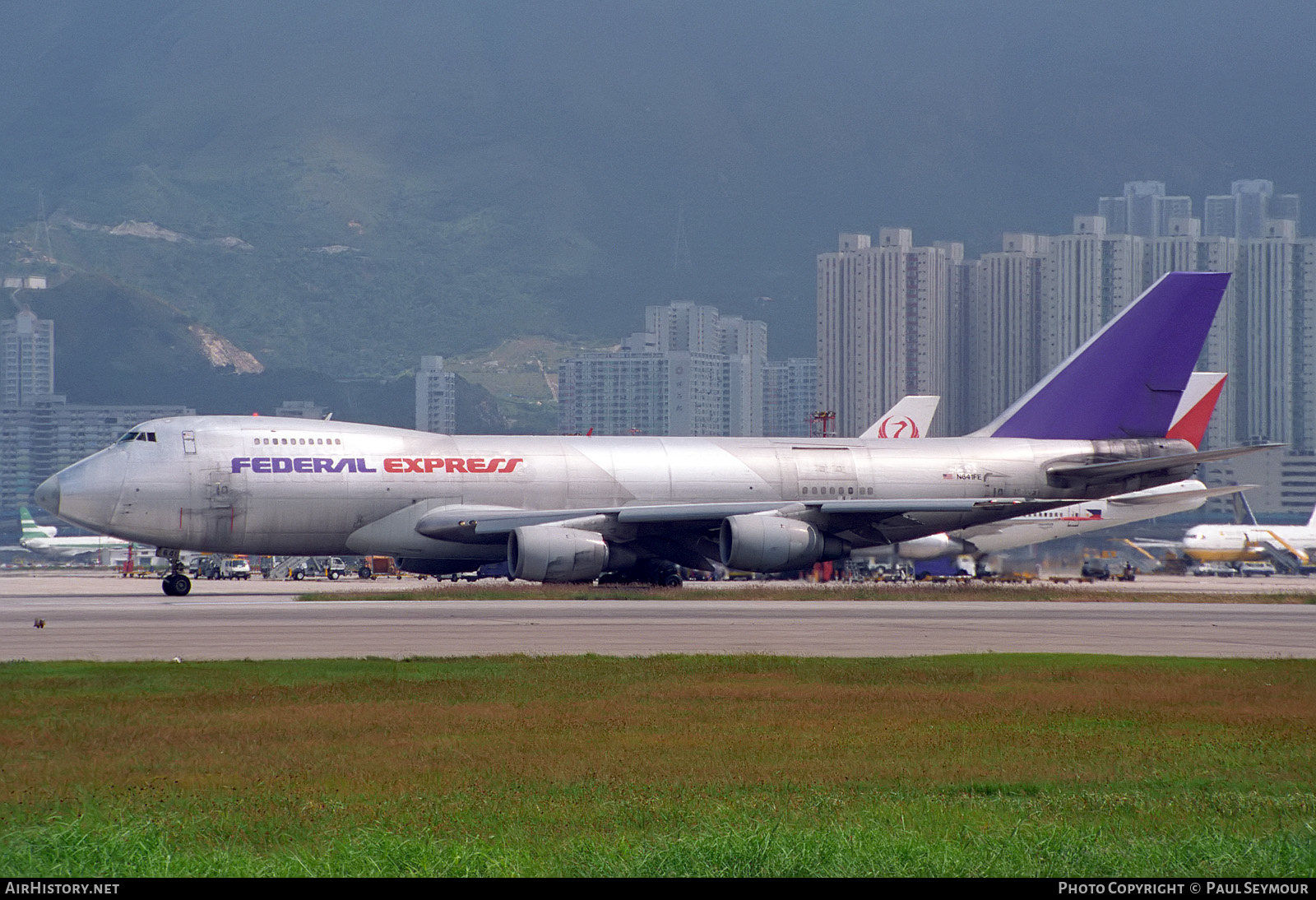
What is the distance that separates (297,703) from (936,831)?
8.71m

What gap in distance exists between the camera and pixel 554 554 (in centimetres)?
4012

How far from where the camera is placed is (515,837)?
31.7 ft

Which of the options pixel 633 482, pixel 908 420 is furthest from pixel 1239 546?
pixel 633 482

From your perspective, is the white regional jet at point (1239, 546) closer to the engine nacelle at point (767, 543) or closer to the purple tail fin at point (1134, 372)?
the purple tail fin at point (1134, 372)

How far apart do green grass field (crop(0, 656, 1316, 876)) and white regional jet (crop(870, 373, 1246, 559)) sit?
31030 millimetres

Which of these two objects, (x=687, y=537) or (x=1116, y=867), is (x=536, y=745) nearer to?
(x=1116, y=867)

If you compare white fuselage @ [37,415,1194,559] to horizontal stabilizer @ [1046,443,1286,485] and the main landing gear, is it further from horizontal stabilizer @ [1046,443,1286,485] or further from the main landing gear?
the main landing gear

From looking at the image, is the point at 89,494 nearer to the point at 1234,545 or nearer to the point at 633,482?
the point at 633,482

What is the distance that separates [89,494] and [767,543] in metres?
17.9

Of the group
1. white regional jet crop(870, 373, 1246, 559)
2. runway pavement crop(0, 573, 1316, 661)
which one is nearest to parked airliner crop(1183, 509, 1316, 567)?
white regional jet crop(870, 373, 1246, 559)

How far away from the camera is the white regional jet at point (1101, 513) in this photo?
52.3 metres

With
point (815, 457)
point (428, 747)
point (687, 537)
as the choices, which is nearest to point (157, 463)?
point (687, 537)

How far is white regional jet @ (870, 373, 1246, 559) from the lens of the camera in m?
52.3

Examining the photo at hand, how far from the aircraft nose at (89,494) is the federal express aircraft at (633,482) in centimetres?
4
